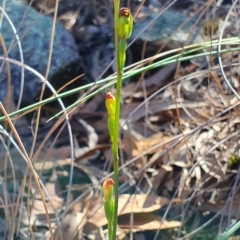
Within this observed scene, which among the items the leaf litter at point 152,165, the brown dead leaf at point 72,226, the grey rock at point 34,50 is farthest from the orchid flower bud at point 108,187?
the grey rock at point 34,50

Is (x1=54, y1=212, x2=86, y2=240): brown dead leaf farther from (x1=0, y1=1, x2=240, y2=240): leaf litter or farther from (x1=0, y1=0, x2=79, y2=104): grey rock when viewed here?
(x1=0, y1=0, x2=79, y2=104): grey rock

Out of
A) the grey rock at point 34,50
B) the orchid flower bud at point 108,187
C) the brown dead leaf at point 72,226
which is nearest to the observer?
the orchid flower bud at point 108,187

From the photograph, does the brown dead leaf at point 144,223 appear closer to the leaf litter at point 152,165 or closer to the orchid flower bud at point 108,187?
the leaf litter at point 152,165

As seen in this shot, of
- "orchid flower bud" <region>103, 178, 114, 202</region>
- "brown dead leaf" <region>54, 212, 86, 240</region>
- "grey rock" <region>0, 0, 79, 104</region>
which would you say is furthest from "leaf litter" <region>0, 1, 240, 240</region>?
"orchid flower bud" <region>103, 178, 114, 202</region>

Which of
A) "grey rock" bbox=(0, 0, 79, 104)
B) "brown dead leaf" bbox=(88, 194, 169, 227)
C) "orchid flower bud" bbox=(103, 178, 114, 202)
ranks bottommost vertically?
"brown dead leaf" bbox=(88, 194, 169, 227)

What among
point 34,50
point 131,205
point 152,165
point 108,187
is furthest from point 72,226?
point 34,50

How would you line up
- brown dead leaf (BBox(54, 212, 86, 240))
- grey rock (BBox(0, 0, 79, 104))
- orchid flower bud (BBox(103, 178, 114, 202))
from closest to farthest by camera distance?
orchid flower bud (BBox(103, 178, 114, 202))
brown dead leaf (BBox(54, 212, 86, 240))
grey rock (BBox(0, 0, 79, 104))

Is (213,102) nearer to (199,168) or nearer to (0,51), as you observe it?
(199,168)
